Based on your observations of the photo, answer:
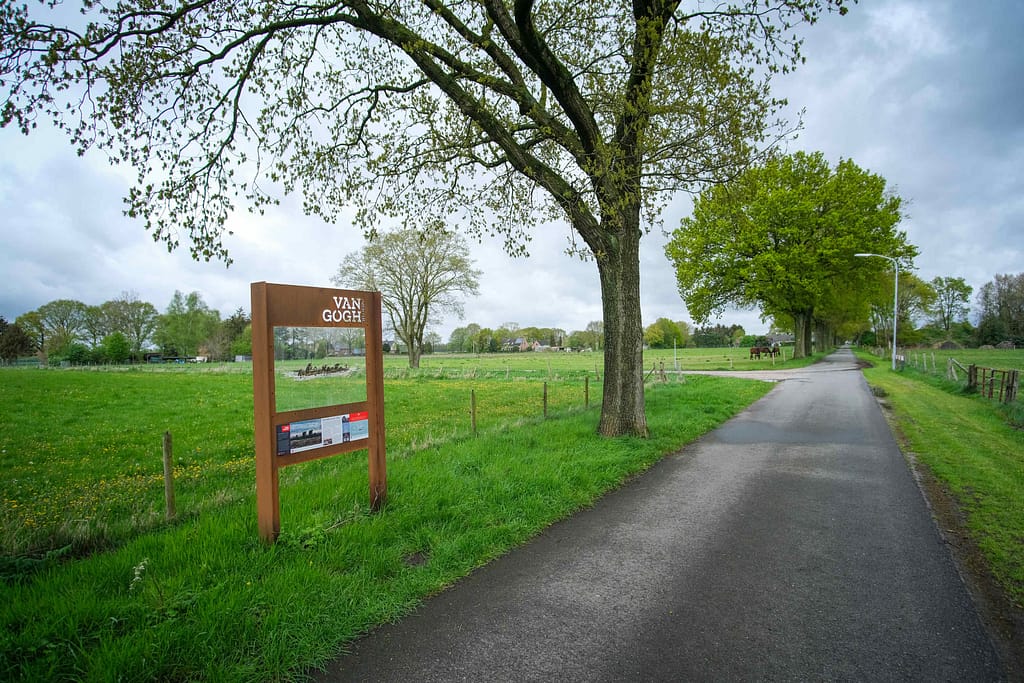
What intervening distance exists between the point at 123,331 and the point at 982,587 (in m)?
105

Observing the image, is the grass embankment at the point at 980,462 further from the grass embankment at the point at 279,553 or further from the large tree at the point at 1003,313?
the large tree at the point at 1003,313

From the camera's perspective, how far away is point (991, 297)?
2857 inches

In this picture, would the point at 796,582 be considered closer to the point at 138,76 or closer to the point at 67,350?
the point at 138,76

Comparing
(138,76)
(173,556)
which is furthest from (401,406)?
(173,556)

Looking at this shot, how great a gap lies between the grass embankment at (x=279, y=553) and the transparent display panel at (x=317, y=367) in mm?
1162

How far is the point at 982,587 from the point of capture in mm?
3814

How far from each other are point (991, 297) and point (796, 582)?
9763 cm

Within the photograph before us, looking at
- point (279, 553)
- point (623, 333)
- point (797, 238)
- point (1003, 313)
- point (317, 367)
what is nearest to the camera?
point (279, 553)

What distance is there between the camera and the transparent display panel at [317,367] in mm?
4652

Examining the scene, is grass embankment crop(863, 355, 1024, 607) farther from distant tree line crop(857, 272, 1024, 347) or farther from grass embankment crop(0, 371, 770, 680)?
distant tree line crop(857, 272, 1024, 347)

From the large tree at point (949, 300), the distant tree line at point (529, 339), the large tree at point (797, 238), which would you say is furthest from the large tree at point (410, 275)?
the large tree at point (949, 300)

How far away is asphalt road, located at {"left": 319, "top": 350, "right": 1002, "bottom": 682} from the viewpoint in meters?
2.91

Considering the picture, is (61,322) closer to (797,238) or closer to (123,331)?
(123,331)

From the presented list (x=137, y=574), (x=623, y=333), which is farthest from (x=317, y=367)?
(x=623, y=333)
